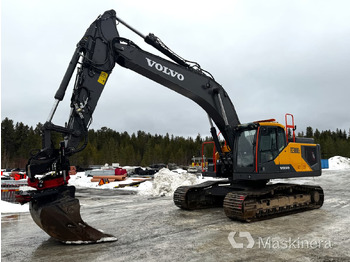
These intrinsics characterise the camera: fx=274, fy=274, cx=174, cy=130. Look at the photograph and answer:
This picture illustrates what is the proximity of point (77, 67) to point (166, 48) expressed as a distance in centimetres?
281

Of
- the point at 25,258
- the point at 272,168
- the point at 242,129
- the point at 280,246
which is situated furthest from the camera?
the point at 242,129

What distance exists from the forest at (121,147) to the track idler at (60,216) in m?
46.6

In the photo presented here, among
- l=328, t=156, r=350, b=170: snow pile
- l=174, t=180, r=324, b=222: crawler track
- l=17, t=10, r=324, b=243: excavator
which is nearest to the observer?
l=17, t=10, r=324, b=243: excavator

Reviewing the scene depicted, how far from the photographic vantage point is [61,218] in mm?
5301

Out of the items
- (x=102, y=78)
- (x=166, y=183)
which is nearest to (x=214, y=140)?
(x=102, y=78)

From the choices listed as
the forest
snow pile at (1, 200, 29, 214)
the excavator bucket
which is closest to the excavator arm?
the excavator bucket

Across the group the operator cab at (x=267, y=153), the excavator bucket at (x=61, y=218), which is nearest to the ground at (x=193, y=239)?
the excavator bucket at (x=61, y=218)

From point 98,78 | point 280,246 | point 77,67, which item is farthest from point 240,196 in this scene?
point 77,67

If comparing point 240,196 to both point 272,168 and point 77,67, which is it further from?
point 77,67

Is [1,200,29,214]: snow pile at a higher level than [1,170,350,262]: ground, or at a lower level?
lower

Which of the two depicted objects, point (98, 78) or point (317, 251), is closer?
point (317, 251)

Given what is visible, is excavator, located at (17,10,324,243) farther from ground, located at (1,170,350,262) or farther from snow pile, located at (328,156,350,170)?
snow pile, located at (328,156,350,170)

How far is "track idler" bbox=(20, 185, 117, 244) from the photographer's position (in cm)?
525

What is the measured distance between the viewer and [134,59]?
24.1 feet
